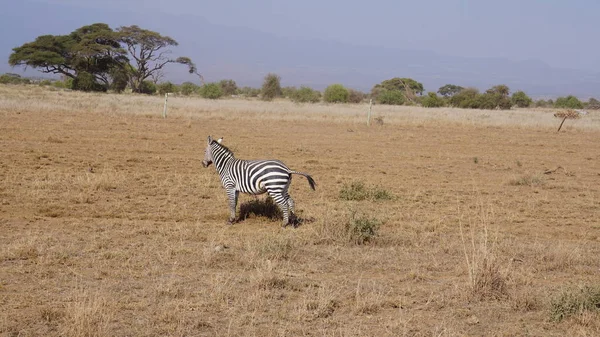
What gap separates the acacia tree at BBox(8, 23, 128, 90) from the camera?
2098 inches

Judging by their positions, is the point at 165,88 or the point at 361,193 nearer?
the point at 361,193

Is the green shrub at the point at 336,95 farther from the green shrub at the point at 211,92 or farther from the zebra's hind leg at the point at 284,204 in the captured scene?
the zebra's hind leg at the point at 284,204

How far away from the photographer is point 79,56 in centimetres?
5388

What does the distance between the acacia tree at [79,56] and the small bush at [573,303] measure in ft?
164

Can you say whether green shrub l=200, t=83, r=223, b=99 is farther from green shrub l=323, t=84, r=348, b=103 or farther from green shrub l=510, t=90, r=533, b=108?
green shrub l=510, t=90, r=533, b=108

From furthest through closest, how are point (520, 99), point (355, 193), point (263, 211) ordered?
point (520, 99) < point (355, 193) < point (263, 211)

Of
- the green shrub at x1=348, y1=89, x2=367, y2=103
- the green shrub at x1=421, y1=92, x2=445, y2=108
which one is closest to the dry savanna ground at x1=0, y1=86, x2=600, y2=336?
the green shrub at x1=421, y1=92, x2=445, y2=108

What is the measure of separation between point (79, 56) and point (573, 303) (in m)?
53.2

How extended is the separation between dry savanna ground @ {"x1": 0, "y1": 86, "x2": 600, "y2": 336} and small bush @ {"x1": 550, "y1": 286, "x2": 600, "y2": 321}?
0.05ft

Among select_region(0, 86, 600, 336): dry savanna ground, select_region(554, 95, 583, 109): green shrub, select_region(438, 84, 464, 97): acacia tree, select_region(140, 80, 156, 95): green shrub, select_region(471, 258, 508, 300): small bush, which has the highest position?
select_region(438, 84, 464, 97): acacia tree

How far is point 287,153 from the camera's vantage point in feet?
65.0

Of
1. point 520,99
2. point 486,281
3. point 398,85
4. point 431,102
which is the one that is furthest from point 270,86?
point 486,281

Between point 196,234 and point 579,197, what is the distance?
946 cm

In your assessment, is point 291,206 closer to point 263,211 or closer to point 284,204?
point 284,204
